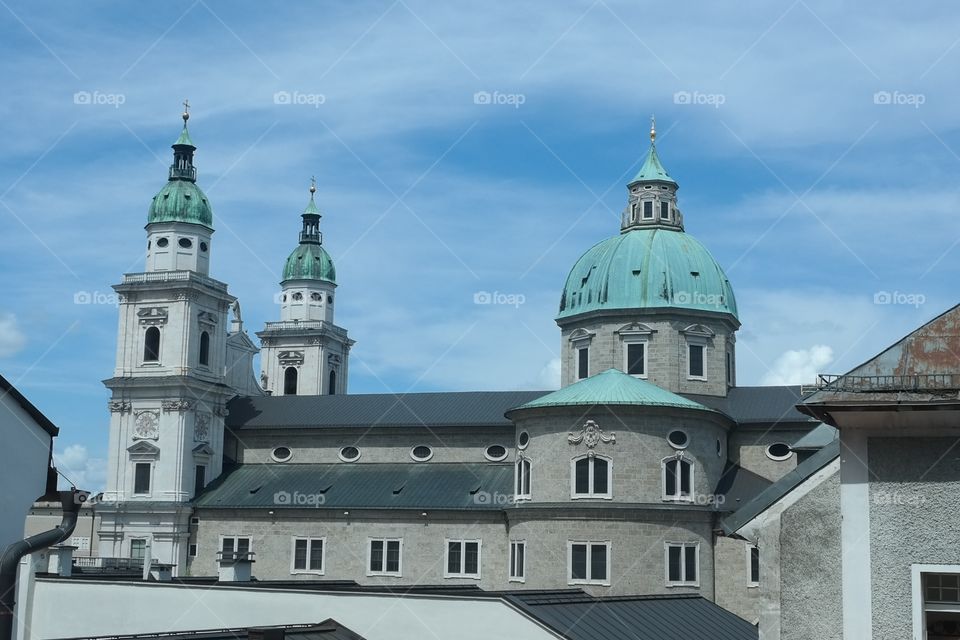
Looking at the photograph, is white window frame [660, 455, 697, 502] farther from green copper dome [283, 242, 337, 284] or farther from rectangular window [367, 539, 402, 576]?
green copper dome [283, 242, 337, 284]

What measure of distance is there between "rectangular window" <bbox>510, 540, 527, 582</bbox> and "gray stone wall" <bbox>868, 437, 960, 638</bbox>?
37.6 m

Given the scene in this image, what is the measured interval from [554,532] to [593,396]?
581 centimetres

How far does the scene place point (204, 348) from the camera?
6397cm

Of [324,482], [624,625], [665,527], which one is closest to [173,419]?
[324,482]

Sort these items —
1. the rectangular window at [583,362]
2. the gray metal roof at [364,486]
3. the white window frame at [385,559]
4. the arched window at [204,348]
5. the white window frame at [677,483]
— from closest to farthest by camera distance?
the white window frame at [677,483] → the white window frame at [385,559] → the gray metal roof at [364,486] → the rectangular window at [583,362] → the arched window at [204,348]

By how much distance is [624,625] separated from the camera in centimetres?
2517

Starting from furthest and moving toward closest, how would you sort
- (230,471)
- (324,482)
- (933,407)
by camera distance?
1. (230,471)
2. (324,482)
3. (933,407)

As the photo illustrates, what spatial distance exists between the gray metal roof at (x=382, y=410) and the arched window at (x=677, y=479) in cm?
1027

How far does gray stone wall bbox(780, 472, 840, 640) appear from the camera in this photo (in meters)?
12.1

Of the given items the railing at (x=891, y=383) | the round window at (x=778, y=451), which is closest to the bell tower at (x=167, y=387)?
the round window at (x=778, y=451)

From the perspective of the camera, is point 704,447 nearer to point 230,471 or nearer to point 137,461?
point 230,471

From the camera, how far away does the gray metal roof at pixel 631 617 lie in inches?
944
